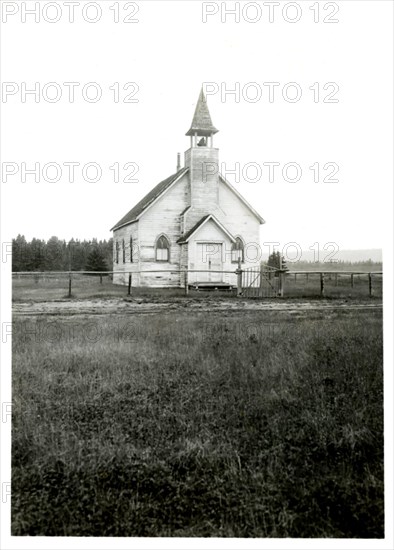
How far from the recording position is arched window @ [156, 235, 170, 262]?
45.0ft

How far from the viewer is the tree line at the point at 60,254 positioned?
7.60 m

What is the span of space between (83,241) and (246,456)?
5.32m

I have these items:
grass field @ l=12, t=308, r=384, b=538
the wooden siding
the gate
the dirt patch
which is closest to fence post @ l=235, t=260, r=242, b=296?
the gate

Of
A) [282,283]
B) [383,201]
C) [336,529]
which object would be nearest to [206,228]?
[282,283]

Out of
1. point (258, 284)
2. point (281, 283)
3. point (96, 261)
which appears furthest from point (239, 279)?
point (96, 261)

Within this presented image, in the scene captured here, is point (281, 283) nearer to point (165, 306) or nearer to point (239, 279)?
point (239, 279)

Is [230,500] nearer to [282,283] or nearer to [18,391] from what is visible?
[18,391]

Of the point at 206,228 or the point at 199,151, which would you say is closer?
the point at 199,151

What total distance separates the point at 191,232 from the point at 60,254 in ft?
20.3

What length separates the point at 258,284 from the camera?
41.1ft

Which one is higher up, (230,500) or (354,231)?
(354,231)

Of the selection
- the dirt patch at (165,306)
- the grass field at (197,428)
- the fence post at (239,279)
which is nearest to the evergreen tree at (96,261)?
the dirt patch at (165,306)

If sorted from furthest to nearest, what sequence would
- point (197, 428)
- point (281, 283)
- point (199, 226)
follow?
point (199, 226) → point (281, 283) → point (197, 428)

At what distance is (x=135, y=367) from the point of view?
24.9 feet
